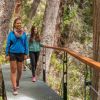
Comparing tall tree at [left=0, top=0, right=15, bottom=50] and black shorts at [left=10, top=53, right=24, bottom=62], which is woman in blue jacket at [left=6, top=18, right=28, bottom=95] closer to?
black shorts at [left=10, top=53, right=24, bottom=62]

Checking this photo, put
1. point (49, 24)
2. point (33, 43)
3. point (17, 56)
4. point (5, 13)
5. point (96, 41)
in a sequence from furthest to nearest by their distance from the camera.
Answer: point (49, 24) → point (33, 43) → point (5, 13) → point (17, 56) → point (96, 41)

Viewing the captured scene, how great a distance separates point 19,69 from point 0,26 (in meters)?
1.60

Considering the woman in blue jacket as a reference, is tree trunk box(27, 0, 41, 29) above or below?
above

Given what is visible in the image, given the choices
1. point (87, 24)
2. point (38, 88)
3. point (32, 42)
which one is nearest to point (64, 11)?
point (87, 24)

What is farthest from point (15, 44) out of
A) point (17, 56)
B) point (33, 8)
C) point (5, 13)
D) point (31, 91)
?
point (33, 8)

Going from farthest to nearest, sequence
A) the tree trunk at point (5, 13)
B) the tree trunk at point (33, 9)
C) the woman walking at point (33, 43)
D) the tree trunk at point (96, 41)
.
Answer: the tree trunk at point (33, 9), the woman walking at point (33, 43), the tree trunk at point (5, 13), the tree trunk at point (96, 41)

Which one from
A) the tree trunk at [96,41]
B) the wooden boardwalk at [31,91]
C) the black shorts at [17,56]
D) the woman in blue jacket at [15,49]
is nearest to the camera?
the tree trunk at [96,41]

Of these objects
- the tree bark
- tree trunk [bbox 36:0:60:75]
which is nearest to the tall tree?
tree trunk [bbox 36:0:60:75]

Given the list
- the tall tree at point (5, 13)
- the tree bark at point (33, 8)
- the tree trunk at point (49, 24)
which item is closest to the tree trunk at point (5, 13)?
the tall tree at point (5, 13)

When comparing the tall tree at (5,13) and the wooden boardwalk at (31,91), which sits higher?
the tall tree at (5,13)

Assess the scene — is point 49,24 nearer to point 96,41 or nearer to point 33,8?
point 96,41

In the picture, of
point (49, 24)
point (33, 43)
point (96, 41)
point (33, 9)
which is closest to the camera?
point (96, 41)

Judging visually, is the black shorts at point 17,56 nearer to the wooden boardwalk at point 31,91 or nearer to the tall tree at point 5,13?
the wooden boardwalk at point 31,91

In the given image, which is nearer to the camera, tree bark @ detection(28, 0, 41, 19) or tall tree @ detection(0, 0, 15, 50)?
tall tree @ detection(0, 0, 15, 50)
